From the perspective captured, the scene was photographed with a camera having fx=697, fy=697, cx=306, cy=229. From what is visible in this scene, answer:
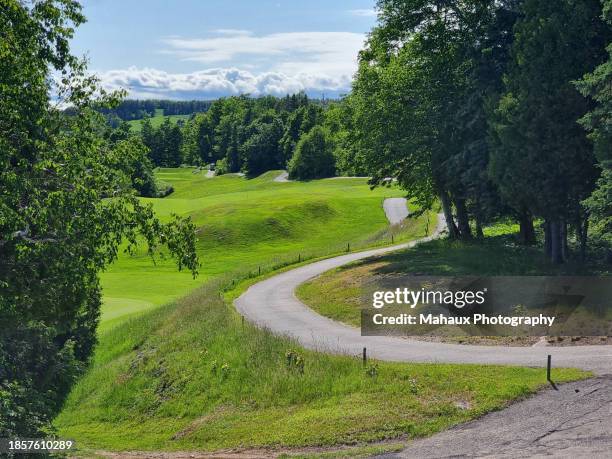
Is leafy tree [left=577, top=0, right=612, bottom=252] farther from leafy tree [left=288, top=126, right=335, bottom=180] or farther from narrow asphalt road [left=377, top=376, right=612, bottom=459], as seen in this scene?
leafy tree [left=288, top=126, right=335, bottom=180]

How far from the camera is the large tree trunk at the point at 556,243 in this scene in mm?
30047

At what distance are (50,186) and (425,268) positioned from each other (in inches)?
853

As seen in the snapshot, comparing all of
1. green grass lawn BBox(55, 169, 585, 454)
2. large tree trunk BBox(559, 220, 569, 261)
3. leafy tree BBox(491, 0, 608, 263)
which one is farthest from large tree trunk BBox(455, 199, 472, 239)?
leafy tree BBox(491, 0, 608, 263)

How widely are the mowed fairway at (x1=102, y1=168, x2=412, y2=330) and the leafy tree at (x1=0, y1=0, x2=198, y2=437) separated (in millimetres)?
21919

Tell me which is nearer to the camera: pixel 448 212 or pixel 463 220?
pixel 463 220

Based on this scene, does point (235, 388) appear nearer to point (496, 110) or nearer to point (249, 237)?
point (496, 110)

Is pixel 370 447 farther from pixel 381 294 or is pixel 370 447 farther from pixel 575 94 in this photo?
pixel 575 94

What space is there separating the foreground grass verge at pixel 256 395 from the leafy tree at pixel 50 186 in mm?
5112

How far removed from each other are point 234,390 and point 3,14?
12.9 m

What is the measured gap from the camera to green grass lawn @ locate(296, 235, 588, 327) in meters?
29.3

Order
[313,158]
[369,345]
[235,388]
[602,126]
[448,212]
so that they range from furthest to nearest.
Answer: [313,158], [448,212], [602,126], [369,345], [235,388]

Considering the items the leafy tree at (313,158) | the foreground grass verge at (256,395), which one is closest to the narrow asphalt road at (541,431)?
the foreground grass verge at (256,395)

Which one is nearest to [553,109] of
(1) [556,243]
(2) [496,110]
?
(2) [496,110]

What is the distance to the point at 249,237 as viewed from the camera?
64438mm
